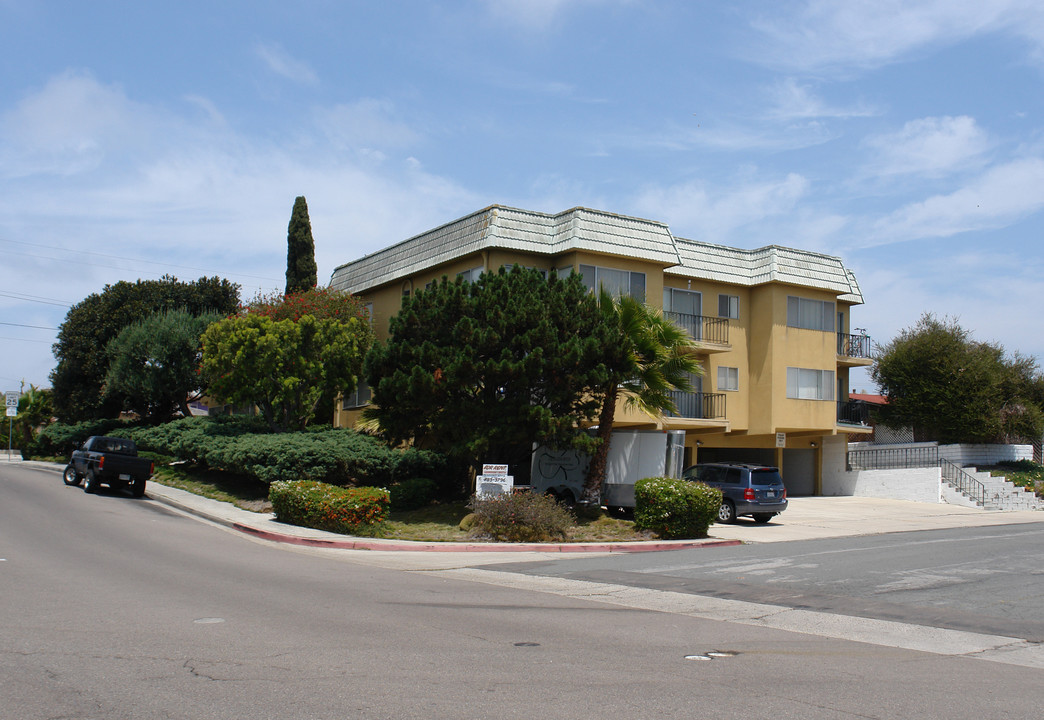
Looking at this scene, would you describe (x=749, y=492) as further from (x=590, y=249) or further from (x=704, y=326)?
(x=704, y=326)

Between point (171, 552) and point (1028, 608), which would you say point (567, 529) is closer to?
point (171, 552)

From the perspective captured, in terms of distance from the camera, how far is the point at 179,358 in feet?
118

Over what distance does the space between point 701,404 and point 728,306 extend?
4292mm

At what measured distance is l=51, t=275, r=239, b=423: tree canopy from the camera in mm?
39000

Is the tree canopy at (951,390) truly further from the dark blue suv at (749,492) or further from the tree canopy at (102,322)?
the tree canopy at (102,322)

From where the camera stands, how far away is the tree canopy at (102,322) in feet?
128

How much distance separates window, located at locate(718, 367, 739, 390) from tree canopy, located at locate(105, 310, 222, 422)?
2021 centimetres

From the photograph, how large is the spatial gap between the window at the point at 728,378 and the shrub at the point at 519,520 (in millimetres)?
16278

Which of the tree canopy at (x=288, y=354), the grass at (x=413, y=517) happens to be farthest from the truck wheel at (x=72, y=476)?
the tree canopy at (x=288, y=354)

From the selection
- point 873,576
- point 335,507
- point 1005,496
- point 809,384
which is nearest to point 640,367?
point 335,507

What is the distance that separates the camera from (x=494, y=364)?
21.6 meters

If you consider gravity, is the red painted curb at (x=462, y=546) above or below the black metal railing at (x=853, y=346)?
below

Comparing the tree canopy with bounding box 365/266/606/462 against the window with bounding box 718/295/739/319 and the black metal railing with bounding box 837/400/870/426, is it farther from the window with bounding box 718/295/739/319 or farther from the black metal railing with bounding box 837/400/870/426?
the black metal railing with bounding box 837/400/870/426

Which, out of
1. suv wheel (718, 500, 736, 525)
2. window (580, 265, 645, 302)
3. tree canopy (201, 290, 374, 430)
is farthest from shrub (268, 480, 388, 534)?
window (580, 265, 645, 302)
